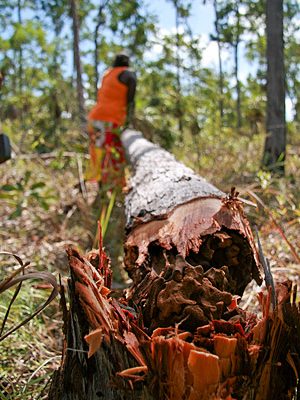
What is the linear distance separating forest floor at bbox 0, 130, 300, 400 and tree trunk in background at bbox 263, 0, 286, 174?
0.93 feet

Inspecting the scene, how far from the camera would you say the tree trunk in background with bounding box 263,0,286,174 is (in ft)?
18.4

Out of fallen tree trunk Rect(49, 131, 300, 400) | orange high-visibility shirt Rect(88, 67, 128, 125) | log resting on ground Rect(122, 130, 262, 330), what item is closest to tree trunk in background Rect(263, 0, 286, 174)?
orange high-visibility shirt Rect(88, 67, 128, 125)

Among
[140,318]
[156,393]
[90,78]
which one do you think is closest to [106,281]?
[140,318]

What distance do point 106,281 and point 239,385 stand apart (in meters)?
0.47

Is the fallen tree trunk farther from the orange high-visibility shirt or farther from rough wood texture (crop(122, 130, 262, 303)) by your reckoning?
the orange high-visibility shirt

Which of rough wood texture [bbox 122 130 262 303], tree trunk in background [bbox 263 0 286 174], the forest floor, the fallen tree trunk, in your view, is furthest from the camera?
tree trunk in background [bbox 263 0 286 174]

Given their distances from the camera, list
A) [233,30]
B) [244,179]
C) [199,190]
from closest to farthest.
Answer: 1. [199,190]
2. [244,179]
3. [233,30]

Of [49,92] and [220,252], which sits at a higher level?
[49,92]

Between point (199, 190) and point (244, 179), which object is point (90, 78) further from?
point (199, 190)

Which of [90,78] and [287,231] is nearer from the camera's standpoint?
[287,231]

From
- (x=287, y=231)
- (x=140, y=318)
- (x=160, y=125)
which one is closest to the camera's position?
(x=140, y=318)

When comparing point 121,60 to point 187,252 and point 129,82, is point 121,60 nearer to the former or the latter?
point 129,82

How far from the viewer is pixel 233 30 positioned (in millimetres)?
19125

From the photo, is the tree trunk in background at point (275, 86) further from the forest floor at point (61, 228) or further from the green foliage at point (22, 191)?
the green foliage at point (22, 191)
